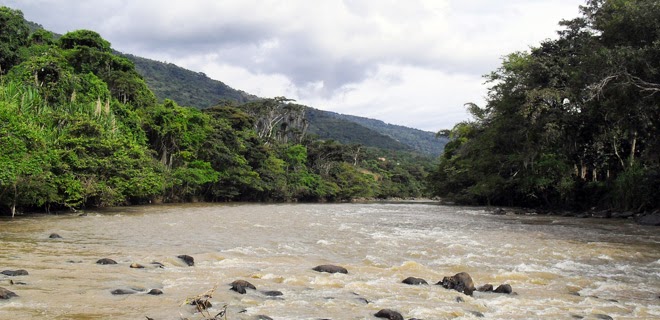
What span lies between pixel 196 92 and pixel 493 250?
5540 inches

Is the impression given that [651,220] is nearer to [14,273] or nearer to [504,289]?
[504,289]

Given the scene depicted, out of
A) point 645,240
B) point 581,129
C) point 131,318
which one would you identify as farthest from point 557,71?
Result: point 131,318

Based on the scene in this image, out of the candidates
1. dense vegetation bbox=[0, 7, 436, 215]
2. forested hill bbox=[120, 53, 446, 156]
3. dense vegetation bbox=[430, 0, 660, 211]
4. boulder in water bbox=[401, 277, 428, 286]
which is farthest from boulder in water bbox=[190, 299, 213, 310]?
forested hill bbox=[120, 53, 446, 156]

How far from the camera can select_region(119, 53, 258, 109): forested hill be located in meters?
129

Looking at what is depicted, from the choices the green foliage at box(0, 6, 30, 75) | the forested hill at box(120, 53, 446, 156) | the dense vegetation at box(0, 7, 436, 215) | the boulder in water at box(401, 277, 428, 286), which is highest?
the forested hill at box(120, 53, 446, 156)

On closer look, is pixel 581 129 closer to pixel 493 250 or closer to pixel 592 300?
pixel 493 250

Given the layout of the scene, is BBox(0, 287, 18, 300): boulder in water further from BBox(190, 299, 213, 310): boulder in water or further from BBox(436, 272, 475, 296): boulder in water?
BBox(436, 272, 475, 296): boulder in water

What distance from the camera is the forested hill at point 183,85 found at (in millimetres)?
129125

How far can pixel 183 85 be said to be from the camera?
488 ft

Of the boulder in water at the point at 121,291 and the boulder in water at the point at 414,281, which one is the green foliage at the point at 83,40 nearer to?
the boulder in water at the point at 121,291

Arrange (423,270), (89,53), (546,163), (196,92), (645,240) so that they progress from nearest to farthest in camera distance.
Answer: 1. (423,270)
2. (645,240)
3. (546,163)
4. (89,53)
5. (196,92)

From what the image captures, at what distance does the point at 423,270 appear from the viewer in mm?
10531

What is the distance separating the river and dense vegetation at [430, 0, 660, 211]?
6.92m

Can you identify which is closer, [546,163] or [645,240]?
[645,240]
